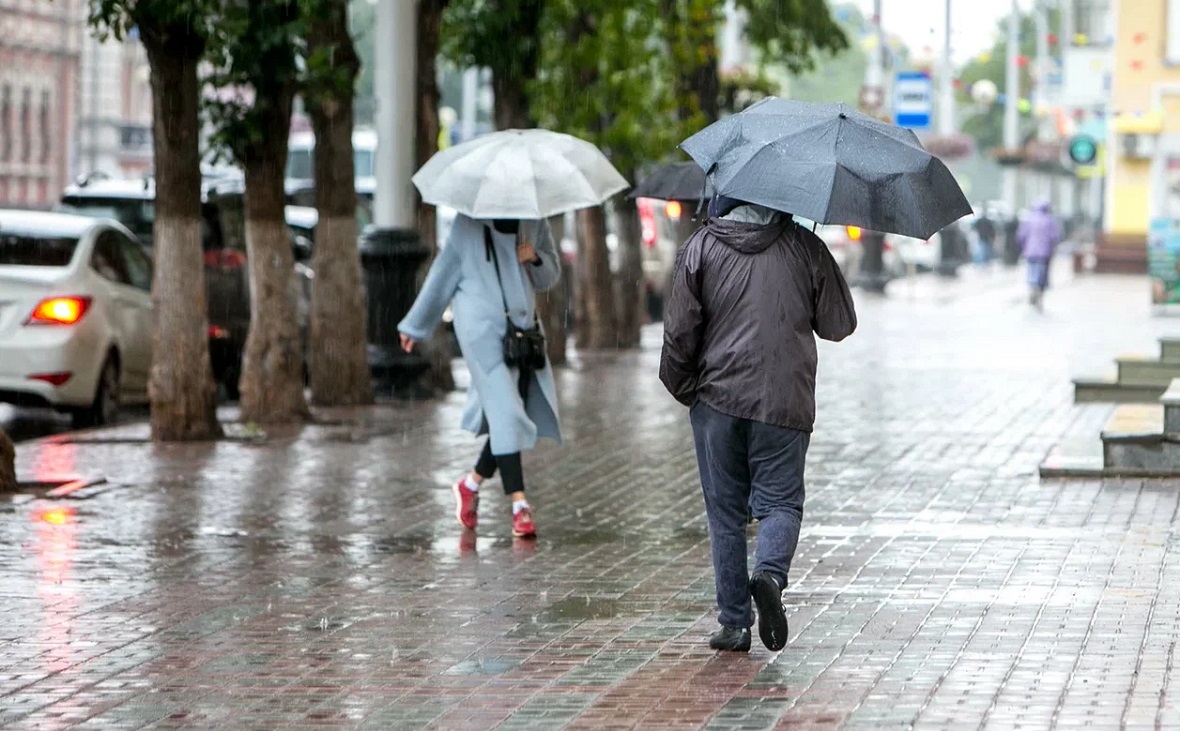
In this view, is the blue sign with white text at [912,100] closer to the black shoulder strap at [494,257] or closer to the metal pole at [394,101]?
the metal pole at [394,101]

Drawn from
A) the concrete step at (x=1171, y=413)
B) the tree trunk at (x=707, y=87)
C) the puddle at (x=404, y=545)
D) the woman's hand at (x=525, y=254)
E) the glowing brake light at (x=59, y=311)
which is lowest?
the puddle at (x=404, y=545)

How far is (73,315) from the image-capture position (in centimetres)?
1589

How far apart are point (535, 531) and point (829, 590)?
2.13m

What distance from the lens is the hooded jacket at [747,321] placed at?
7.60m

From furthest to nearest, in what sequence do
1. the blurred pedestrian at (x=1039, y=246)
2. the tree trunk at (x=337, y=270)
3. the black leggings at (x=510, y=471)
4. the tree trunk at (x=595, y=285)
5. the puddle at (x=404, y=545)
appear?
the blurred pedestrian at (x=1039, y=246) → the tree trunk at (x=595, y=285) → the tree trunk at (x=337, y=270) → the black leggings at (x=510, y=471) → the puddle at (x=404, y=545)

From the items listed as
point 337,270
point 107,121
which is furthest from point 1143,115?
point 107,121

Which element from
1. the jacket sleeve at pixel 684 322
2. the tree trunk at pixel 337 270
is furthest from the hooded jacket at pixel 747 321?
the tree trunk at pixel 337 270

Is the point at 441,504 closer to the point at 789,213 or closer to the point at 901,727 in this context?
the point at 789,213

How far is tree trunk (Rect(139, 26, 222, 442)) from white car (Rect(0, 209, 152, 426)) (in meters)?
1.30

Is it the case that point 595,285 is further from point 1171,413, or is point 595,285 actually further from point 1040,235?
point 1040,235

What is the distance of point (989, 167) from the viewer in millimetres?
157750

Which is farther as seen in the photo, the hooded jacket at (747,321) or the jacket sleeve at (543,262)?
the jacket sleeve at (543,262)

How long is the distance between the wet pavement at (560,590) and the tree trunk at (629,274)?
391 inches

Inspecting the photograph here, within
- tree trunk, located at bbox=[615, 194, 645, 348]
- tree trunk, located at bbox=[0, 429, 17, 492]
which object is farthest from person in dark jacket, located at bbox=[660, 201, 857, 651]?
tree trunk, located at bbox=[615, 194, 645, 348]
